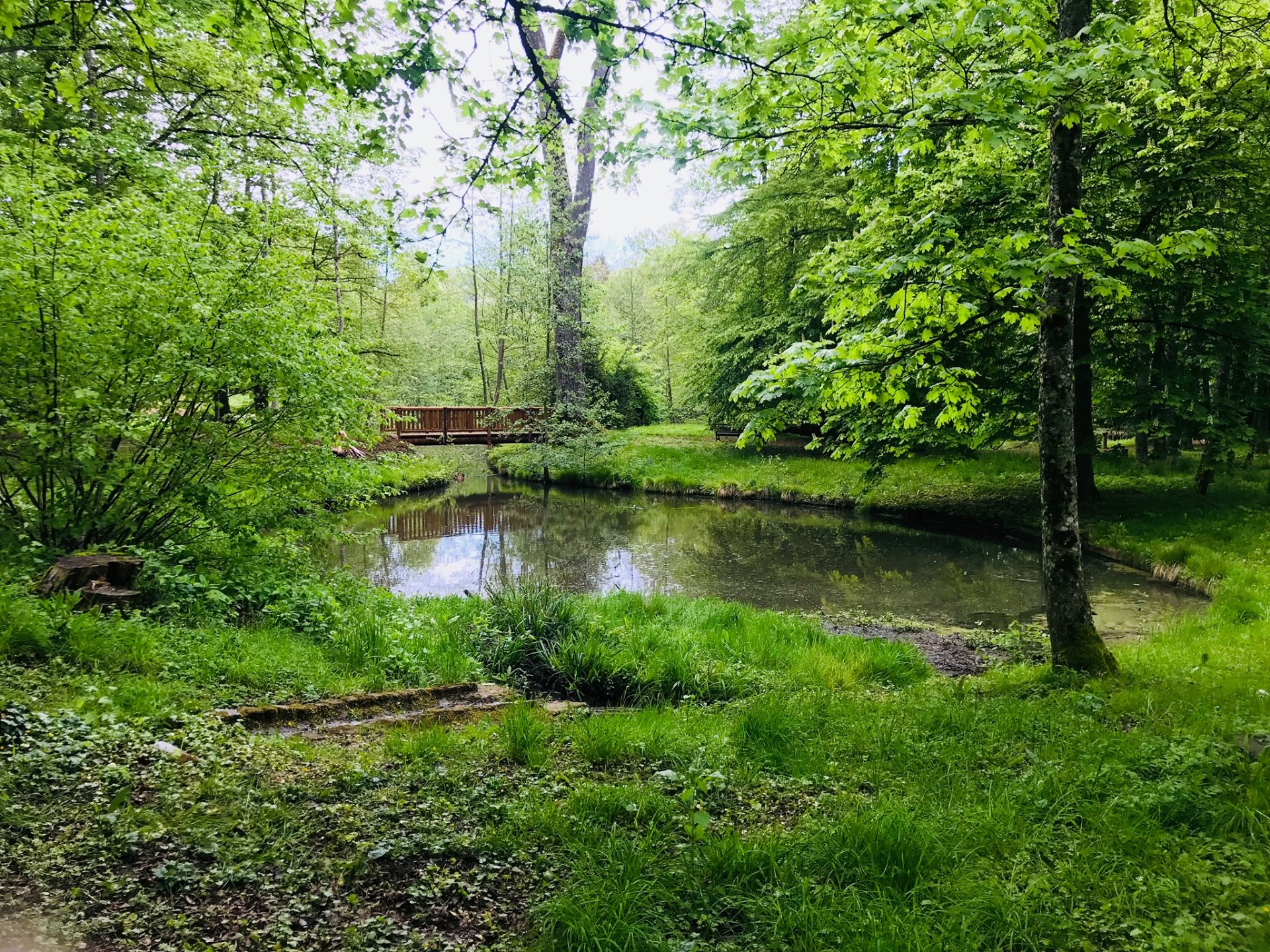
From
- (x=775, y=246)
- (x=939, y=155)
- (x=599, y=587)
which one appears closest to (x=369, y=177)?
(x=775, y=246)

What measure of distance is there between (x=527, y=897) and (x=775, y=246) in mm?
20352

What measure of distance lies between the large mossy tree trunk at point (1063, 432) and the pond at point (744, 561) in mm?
3249

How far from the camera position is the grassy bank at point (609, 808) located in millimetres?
2268

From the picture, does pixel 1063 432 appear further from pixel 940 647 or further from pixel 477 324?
pixel 477 324

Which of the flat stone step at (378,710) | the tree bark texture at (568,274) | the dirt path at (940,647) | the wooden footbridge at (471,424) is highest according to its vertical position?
the tree bark texture at (568,274)

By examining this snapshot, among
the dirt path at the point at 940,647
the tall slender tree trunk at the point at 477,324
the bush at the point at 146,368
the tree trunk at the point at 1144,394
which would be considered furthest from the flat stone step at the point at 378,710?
the tall slender tree trunk at the point at 477,324

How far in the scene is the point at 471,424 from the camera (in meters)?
23.9

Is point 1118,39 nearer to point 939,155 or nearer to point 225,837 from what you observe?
point 939,155

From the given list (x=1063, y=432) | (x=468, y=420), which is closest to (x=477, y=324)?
(x=468, y=420)

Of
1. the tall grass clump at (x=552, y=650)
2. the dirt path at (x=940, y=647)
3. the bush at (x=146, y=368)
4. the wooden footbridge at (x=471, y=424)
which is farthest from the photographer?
the wooden footbridge at (x=471, y=424)

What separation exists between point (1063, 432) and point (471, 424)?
21045 millimetres

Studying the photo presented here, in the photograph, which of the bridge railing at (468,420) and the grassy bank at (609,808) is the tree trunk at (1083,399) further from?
the bridge railing at (468,420)

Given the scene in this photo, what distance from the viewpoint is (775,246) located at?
20.3 metres

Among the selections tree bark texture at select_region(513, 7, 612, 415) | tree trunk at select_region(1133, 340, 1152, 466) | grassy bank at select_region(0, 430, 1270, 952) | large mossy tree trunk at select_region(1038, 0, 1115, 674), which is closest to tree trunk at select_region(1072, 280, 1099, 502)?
tree trunk at select_region(1133, 340, 1152, 466)
